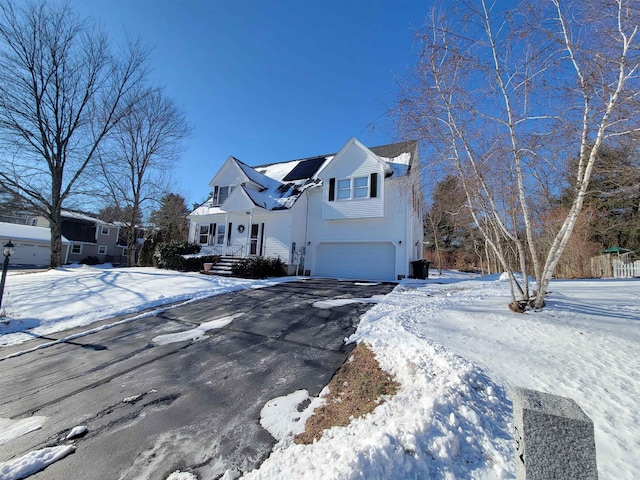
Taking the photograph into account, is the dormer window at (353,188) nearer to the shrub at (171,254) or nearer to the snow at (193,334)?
the shrub at (171,254)

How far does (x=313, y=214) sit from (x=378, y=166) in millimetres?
4798

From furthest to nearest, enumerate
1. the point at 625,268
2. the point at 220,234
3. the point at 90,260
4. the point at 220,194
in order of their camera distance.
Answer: the point at 90,260 < the point at 220,194 < the point at 220,234 < the point at 625,268

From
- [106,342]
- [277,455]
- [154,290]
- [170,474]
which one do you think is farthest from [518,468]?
[154,290]

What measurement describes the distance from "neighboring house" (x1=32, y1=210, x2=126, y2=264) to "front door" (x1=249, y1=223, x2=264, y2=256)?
87.9 feet

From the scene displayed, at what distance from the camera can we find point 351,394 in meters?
2.97

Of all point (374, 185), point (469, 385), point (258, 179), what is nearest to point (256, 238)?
point (258, 179)

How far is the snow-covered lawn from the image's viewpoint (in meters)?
1.88

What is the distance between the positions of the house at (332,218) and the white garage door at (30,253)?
2256 cm

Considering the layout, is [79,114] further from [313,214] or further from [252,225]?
[313,214]

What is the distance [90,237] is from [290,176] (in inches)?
1154

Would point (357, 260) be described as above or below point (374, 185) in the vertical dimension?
below

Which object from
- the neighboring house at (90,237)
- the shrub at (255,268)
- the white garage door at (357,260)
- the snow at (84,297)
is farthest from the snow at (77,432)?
the neighboring house at (90,237)

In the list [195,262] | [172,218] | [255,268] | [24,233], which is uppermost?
[172,218]

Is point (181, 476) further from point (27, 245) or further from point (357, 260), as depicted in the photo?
point (27, 245)
